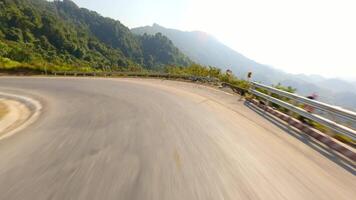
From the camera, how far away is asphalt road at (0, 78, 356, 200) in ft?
17.2

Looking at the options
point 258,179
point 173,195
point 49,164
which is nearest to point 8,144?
point 49,164

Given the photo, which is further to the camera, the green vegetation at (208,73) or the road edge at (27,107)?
the green vegetation at (208,73)

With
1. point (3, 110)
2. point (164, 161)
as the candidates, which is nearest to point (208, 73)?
point (3, 110)

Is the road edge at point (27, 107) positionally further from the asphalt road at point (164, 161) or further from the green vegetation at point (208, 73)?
the green vegetation at point (208, 73)

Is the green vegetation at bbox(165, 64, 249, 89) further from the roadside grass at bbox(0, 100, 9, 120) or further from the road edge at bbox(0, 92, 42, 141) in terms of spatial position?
the roadside grass at bbox(0, 100, 9, 120)

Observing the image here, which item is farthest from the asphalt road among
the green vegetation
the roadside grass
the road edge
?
the green vegetation

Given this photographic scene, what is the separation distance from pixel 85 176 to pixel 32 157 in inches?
78.1

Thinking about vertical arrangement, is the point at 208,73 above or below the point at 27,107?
below

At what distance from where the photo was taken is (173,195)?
4992 mm

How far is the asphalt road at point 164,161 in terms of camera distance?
5.25 m

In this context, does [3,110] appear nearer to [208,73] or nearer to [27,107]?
[27,107]

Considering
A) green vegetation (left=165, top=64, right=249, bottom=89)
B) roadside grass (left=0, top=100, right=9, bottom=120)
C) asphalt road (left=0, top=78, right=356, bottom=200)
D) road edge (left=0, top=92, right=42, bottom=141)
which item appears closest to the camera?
asphalt road (left=0, top=78, right=356, bottom=200)

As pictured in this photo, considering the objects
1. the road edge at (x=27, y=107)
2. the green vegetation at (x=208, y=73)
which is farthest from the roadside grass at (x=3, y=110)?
the green vegetation at (x=208, y=73)

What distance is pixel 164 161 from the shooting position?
6.65 meters
